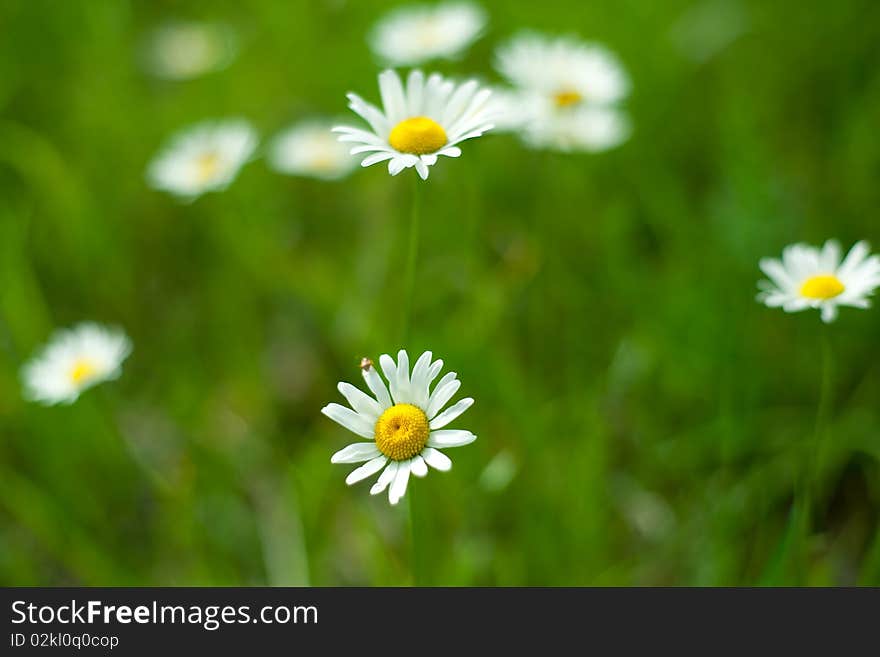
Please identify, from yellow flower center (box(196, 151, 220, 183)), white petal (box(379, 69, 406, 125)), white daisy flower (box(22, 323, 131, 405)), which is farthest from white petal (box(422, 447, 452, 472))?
yellow flower center (box(196, 151, 220, 183))

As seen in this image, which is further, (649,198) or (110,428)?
(649,198)

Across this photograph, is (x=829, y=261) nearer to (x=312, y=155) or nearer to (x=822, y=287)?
(x=822, y=287)

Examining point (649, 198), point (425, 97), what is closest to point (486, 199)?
point (649, 198)

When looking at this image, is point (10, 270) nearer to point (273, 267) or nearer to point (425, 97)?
point (273, 267)

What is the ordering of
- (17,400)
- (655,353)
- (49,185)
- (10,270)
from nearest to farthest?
(655,353) < (17,400) < (10,270) < (49,185)

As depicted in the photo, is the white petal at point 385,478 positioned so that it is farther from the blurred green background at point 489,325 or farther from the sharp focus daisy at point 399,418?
the blurred green background at point 489,325

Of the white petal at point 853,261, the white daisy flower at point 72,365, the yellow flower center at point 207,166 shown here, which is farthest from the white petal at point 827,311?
the yellow flower center at point 207,166
